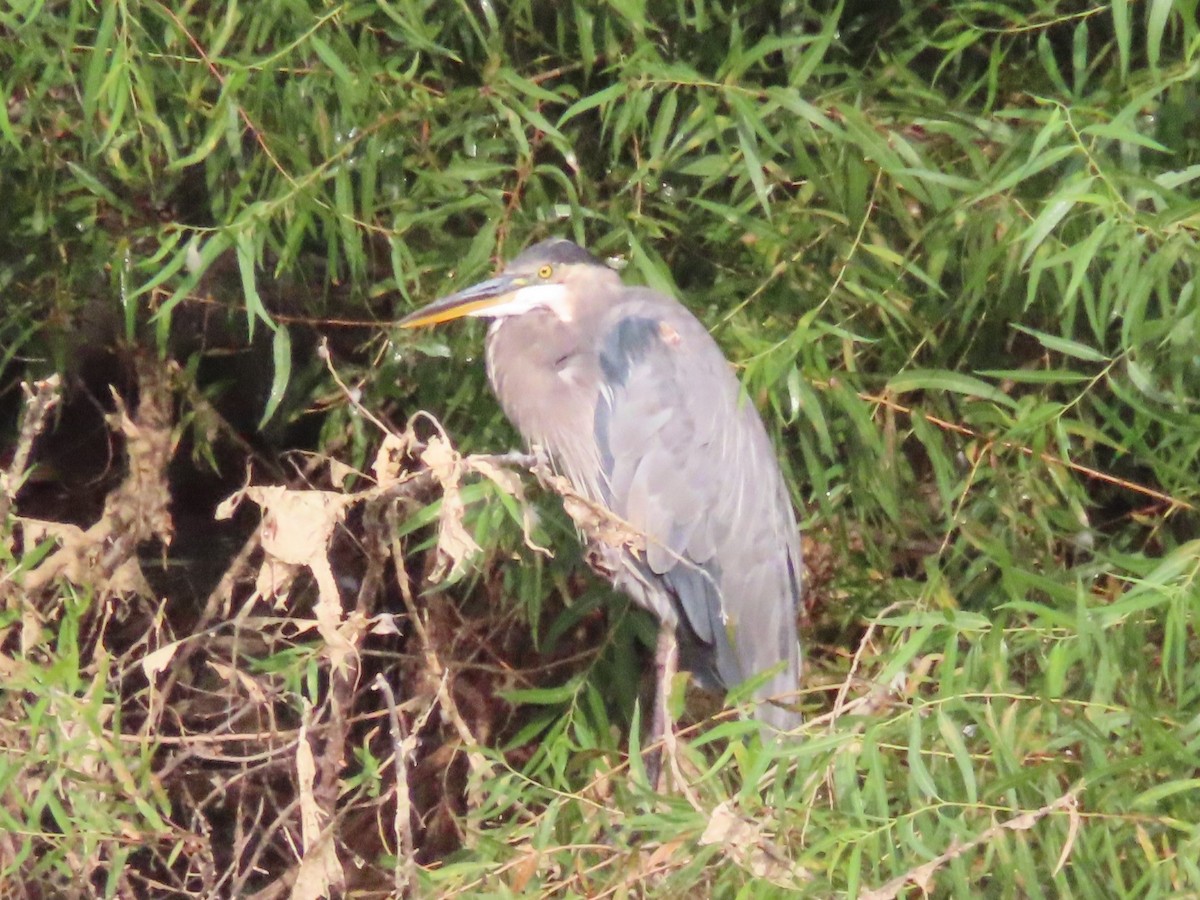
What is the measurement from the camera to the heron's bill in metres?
1.66

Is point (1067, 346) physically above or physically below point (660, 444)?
above

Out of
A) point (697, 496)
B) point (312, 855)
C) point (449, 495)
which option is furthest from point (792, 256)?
point (312, 855)

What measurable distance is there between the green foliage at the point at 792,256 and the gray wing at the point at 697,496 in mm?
66

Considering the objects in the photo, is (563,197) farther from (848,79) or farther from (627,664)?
(627,664)

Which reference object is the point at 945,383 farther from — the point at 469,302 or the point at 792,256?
the point at 469,302

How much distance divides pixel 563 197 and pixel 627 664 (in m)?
0.60

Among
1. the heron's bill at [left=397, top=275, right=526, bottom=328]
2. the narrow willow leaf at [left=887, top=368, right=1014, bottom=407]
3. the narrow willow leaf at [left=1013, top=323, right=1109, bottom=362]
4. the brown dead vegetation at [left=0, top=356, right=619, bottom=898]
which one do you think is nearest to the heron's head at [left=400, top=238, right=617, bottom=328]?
the heron's bill at [left=397, top=275, right=526, bottom=328]

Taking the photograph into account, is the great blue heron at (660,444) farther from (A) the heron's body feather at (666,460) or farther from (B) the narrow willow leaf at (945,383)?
(B) the narrow willow leaf at (945,383)

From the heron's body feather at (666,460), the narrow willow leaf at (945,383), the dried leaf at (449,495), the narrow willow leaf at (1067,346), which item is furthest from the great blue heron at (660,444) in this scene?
the dried leaf at (449,495)

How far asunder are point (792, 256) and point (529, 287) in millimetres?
321

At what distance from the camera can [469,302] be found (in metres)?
1.68

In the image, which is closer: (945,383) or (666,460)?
(945,383)

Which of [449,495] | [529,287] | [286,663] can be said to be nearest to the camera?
[449,495]

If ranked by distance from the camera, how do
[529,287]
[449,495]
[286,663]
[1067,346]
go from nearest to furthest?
[449,495] → [1067,346] → [286,663] → [529,287]
